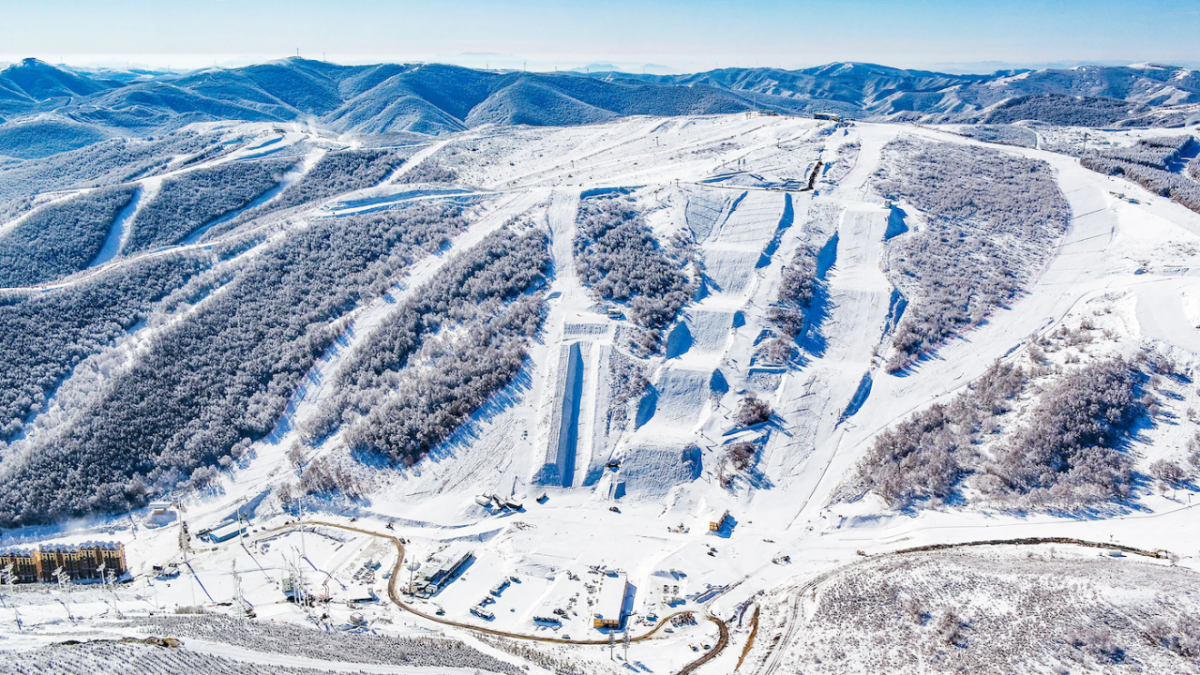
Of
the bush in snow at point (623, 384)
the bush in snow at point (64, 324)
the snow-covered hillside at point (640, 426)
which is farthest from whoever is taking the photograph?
the bush in snow at point (64, 324)

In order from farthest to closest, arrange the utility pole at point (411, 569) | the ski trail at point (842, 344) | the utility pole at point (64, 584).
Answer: the ski trail at point (842, 344) < the utility pole at point (411, 569) < the utility pole at point (64, 584)

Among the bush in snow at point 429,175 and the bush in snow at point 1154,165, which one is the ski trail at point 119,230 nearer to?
the bush in snow at point 429,175

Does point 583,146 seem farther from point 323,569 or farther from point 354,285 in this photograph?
point 323,569

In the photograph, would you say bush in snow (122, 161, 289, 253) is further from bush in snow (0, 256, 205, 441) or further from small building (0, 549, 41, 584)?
small building (0, 549, 41, 584)

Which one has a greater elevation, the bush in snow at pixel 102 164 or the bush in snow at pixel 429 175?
the bush in snow at pixel 429 175

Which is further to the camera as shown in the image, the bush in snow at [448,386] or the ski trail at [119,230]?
the ski trail at [119,230]

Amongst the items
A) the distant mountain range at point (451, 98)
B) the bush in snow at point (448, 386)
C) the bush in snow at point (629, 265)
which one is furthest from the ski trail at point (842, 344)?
the distant mountain range at point (451, 98)

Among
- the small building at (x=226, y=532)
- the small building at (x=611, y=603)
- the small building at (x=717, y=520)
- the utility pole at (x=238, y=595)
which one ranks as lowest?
the small building at (x=226, y=532)
